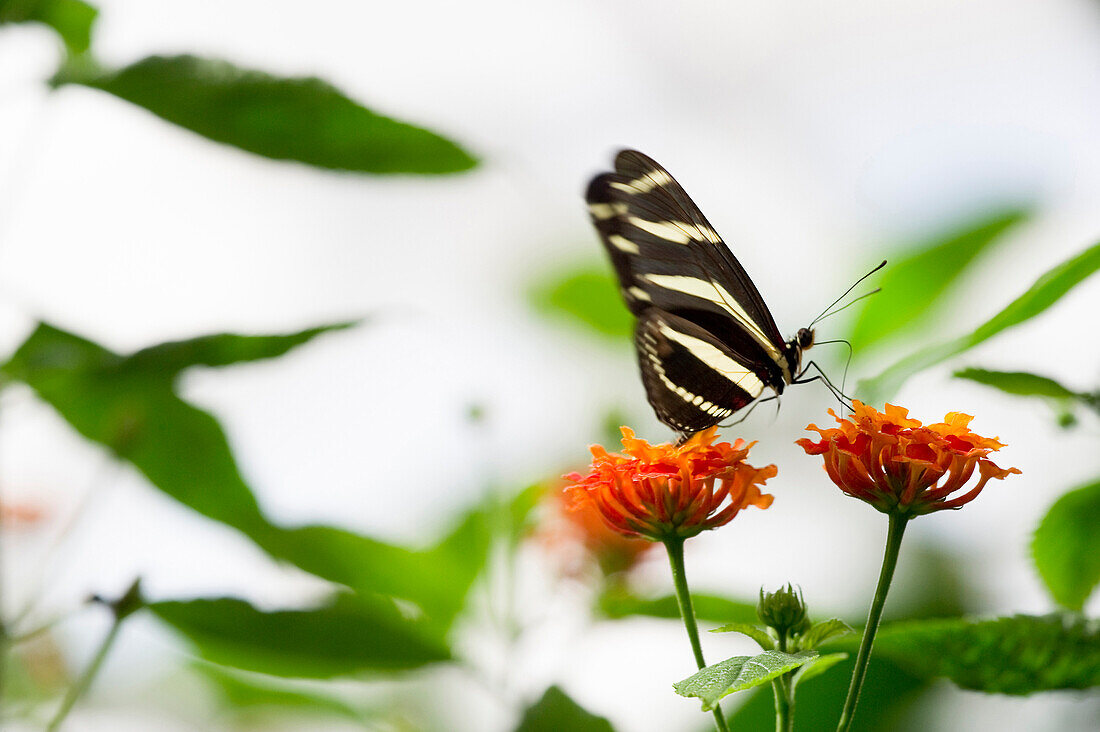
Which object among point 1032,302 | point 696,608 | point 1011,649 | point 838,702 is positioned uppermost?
point 1032,302

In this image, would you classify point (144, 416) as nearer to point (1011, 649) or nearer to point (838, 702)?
point (1011, 649)

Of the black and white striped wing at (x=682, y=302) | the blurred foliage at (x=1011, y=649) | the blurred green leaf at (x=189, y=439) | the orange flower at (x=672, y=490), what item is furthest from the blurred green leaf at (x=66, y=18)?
the blurred foliage at (x=1011, y=649)

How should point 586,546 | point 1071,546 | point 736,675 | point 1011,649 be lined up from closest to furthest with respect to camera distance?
point 736,675
point 1011,649
point 1071,546
point 586,546

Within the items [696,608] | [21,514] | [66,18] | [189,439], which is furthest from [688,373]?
[21,514]

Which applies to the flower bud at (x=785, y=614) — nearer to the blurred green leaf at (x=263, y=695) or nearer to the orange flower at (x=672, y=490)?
the orange flower at (x=672, y=490)

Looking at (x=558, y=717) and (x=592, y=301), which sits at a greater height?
(x=592, y=301)

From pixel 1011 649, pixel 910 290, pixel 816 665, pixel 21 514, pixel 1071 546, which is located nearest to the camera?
pixel 816 665

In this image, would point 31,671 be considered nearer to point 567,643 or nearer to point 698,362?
point 567,643
